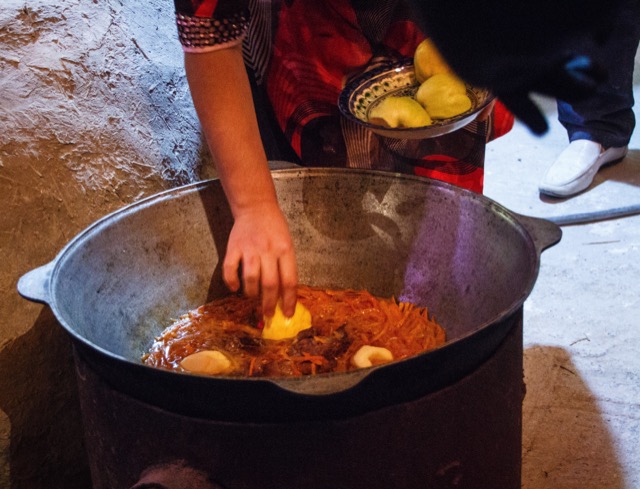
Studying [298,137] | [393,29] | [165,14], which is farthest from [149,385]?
[165,14]

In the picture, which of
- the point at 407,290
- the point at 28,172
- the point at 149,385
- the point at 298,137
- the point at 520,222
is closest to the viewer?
the point at 149,385

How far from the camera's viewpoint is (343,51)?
1.84 m

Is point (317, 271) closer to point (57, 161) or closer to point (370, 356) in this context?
point (370, 356)

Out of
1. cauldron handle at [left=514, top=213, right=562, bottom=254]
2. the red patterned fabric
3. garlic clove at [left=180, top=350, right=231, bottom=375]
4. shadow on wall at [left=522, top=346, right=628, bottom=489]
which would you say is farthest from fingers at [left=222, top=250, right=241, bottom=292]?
shadow on wall at [left=522, top=346, right=628, bottom=489]

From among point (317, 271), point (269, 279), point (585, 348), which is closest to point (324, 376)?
point (269, 279)

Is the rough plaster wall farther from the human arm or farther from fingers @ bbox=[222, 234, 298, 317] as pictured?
fingers @ bbox=[222, 234, 298, 317]

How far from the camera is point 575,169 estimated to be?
12.2ft

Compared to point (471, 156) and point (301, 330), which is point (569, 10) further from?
point (471, 156)

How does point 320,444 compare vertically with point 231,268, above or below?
below

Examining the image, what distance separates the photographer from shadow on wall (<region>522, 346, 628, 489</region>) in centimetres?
195

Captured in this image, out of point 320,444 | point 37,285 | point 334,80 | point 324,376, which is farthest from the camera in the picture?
point 334,80

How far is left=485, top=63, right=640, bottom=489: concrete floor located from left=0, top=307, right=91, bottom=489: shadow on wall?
1341 millimetres

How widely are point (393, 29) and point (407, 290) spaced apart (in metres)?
0.75

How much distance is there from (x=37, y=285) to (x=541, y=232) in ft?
3.38
